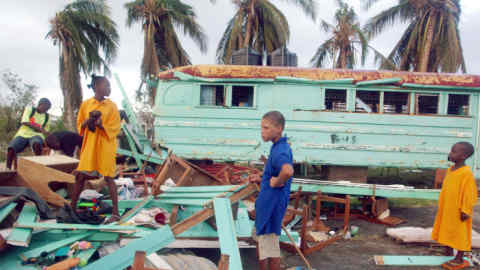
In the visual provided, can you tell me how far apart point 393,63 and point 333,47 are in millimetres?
3059

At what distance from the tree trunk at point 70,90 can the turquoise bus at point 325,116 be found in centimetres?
687

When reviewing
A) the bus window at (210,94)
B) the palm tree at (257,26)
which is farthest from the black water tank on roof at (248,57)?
the palm tree at (257,26)

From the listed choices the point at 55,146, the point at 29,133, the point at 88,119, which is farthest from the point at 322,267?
the point at 55,146

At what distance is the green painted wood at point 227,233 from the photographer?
7.63 feet

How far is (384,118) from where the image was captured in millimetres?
Answer: 6359

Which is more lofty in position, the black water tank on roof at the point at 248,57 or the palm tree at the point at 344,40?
the palm tree at the point at 344,40

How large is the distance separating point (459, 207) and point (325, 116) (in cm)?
301

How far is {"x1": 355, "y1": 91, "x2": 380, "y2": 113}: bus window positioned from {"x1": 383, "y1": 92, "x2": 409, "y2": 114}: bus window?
0.61ft

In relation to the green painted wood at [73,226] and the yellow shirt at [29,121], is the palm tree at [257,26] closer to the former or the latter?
the yellow shirt at [29,121]

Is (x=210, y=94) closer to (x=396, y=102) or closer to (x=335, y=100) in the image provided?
(x=335, y=100)

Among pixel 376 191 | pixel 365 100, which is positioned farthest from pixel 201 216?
pixel 365 100

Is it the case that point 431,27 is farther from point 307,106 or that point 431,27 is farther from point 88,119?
point 88,119

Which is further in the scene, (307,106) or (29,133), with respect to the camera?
(307,106)

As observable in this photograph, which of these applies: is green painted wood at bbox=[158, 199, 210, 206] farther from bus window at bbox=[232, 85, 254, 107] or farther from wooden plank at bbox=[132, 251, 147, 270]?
bus window at bbox=[232, 85, 254, 107]
